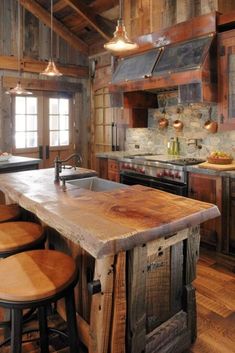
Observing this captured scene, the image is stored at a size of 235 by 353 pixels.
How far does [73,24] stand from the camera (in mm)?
6074

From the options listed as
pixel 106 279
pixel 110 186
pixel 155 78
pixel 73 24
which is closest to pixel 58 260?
pixel 106 279

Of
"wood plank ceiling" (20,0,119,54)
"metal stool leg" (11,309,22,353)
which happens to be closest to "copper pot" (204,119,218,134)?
"wood plank ceiling" (20,0,119,54)

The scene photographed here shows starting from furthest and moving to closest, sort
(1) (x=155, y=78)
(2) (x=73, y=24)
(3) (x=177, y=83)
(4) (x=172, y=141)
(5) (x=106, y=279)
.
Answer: (2) (x=73, y=24)
(4) (x=172, y=141)
(1) (x=155, y=78)
(3) (x=177, y=83)
(5) (x=106, y=279)

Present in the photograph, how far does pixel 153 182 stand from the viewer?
4.21 m

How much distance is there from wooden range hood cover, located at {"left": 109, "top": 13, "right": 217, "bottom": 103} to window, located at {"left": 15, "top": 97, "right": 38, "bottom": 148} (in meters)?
2.21

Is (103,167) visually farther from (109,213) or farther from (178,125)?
(109,213)

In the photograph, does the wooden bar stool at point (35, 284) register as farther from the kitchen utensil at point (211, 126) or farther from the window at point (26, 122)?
the window at point (26, 122)

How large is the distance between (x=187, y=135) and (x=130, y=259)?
10.9ft

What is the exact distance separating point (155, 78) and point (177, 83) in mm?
393

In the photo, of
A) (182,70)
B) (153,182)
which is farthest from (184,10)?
(153,182)

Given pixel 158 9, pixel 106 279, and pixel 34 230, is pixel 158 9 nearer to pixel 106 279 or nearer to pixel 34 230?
pixel 34 230

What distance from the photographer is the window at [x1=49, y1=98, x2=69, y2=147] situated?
20.6 ft

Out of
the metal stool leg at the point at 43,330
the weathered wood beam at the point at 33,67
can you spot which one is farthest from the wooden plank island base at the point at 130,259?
the weathered wood beam at the point at 33,67

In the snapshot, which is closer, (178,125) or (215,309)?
(215,309)
